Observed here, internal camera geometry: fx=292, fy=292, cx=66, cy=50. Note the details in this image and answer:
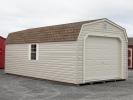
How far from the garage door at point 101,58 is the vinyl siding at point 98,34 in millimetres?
302

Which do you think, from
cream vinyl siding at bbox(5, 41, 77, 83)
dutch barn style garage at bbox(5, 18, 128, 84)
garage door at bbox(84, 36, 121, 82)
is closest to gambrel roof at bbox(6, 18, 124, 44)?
dutch barn style garage at bbox(5, 18, 128, 84)

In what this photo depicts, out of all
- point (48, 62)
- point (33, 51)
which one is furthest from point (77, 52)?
point (33, 51)

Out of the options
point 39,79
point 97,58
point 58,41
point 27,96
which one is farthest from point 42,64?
point 27,96

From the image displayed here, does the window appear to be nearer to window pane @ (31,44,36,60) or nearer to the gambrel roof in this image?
window pane @ (31,44,36,60)

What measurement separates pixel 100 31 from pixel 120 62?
8.40 feet

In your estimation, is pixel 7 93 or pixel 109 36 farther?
pixel 109 36

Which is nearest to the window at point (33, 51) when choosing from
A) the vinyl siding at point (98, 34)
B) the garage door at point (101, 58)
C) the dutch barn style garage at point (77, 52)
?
the dutch barn style garage at point (77, 52)

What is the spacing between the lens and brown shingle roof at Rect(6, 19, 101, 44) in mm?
14277

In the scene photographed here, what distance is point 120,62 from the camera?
1656 centimetres

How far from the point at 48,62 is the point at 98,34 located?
3.13 m

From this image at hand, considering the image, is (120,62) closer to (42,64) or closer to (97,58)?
(97,58)

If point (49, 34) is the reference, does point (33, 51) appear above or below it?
below

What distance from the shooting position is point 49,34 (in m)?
16.0

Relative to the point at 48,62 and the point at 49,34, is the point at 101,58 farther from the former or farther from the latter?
the point at 49,34
